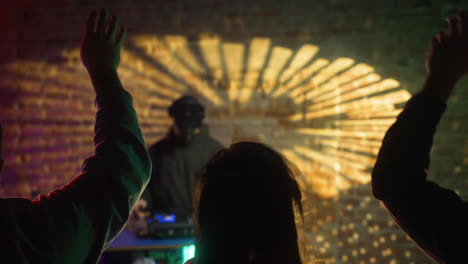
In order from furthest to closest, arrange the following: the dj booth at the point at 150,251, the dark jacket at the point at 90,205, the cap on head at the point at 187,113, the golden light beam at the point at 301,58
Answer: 1. the golden light beam at the point at 301,58
2. the cap on head at the point at 187,113
3. the dj booth at the point at 150,251
4. the dark jacket at the point at 90,205

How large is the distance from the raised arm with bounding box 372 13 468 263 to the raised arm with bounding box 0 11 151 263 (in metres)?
0.44

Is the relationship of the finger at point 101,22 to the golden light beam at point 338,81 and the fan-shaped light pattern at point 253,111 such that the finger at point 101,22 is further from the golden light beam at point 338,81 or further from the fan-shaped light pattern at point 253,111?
the golden light beam at point 338,81

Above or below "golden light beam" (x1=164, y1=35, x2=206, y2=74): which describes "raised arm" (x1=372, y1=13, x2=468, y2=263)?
below

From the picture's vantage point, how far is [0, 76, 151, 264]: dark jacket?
58cm

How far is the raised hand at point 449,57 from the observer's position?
0.64 m

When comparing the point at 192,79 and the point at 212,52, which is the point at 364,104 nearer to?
the point at 212,52

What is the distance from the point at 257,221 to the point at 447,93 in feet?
1.31

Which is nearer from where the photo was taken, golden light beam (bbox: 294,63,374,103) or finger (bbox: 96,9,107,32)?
finger (bbox: 96,9,107,32)

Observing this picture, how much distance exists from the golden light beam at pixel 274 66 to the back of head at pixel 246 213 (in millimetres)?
2448

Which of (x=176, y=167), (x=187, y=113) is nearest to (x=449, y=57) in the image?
(x=187, y=113)

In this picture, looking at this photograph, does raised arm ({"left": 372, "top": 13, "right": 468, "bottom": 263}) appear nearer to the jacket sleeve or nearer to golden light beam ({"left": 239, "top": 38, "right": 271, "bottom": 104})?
the jacket sleeve

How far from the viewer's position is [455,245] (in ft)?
1.95

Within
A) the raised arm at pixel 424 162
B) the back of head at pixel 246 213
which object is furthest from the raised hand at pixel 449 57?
the back of head at pixel 246 213

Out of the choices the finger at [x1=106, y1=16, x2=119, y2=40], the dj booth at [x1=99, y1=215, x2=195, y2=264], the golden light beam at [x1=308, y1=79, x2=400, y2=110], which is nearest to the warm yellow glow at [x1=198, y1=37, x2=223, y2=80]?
the golden light beam at [x1=308, y1=79, x2=400, y2=110]
